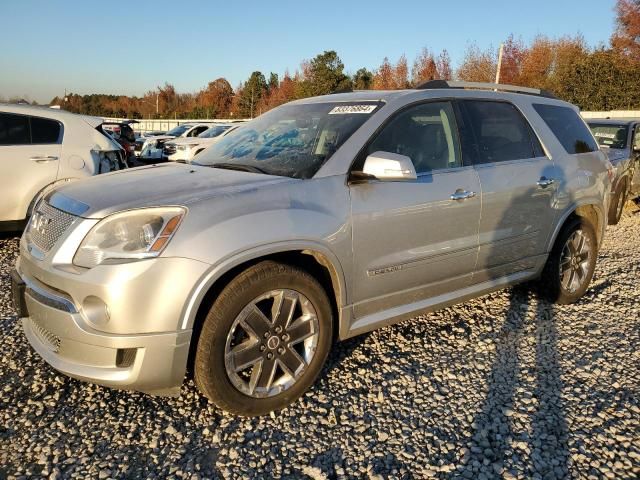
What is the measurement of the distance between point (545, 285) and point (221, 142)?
300cm

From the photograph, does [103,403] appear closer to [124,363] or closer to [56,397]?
[56,397]

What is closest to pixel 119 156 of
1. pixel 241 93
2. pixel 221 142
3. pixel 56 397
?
pixel 221 142

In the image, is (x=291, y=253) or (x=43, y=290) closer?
(x=43, y=290)

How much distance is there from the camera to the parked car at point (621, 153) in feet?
25.8

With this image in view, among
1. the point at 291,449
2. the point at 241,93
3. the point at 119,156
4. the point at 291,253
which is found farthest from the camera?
the point at 241,93

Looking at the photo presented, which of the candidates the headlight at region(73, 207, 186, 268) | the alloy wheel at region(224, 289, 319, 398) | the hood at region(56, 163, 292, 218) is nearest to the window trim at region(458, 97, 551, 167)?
the hood at region(56, 163, 292, 218)

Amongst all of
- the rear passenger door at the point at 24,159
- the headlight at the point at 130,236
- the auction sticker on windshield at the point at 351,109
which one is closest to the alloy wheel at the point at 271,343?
the headlight at the point at 130,236

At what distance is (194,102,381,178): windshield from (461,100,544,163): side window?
841 millimetres

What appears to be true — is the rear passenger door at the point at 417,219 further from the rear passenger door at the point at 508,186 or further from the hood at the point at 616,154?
the hood at the point at 616,154

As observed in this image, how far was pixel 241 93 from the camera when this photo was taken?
65438 mm

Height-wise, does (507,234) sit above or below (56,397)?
above

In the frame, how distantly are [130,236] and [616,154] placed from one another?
8.28 meters

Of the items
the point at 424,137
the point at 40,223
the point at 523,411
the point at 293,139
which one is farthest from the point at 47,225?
the point at 523,411

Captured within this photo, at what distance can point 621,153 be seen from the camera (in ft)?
27.5
